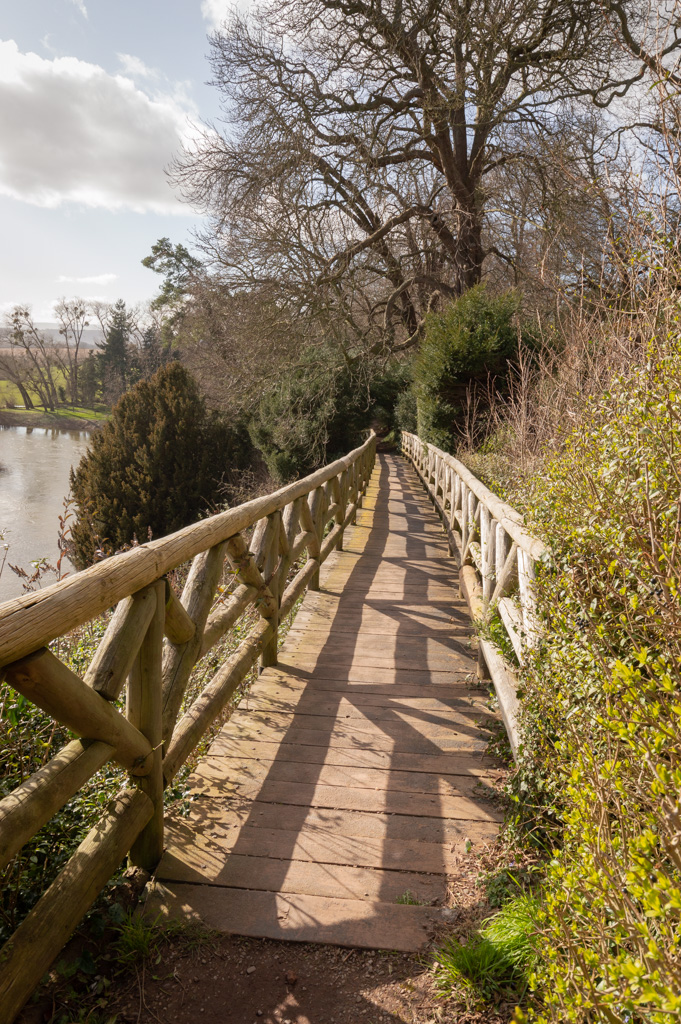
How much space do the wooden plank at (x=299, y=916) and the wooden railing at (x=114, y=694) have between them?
234 mm

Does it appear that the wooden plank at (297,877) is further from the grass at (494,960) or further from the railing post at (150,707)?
the grass at (494,960)

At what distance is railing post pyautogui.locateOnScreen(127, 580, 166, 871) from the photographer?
225 centimetres

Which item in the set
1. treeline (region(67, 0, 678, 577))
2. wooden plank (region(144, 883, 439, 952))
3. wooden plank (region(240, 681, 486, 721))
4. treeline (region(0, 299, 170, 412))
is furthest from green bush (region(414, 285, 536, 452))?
treeline (region(0, 299, 170, 412))

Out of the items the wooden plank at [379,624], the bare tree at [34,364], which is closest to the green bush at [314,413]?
the wooden plank at [379,624]

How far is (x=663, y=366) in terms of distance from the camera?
236 cm

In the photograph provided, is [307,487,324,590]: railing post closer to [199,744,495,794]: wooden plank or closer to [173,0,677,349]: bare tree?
[199,744,495,794]: wooden plank

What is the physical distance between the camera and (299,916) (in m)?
2.20

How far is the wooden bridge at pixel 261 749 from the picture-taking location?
1.71 metres

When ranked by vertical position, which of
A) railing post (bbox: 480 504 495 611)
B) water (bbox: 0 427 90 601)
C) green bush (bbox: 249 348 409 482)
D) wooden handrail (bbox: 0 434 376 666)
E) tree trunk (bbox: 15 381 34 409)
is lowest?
water (bbox: 0 427 90 601)

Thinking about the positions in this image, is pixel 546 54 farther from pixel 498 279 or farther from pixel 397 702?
pixel 397 702

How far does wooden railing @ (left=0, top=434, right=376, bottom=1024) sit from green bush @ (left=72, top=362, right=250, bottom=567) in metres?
17.0

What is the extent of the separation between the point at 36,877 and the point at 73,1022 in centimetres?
40

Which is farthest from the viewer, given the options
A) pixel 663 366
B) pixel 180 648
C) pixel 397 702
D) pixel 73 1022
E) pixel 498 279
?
pixel 498 279

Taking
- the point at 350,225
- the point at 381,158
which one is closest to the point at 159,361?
the point at 350,225
